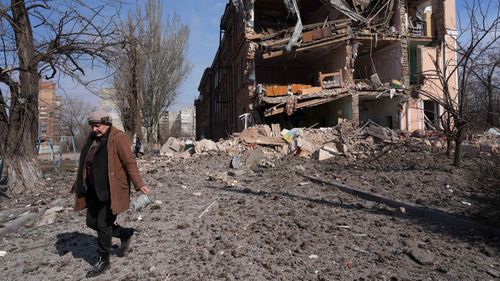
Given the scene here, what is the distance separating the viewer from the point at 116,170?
12.1 ft

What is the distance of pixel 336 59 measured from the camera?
831 inches

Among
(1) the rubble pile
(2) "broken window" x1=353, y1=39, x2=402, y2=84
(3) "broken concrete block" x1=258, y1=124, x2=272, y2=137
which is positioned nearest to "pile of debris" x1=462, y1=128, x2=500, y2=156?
(1) the rubble pile

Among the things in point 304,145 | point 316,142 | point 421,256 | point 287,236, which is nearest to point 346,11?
point 316,142

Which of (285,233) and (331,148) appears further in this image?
(331,148)

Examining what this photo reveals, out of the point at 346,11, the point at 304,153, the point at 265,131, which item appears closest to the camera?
the point at 304,153

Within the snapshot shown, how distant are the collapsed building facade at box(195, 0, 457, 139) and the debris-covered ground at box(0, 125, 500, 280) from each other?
34.1 ft

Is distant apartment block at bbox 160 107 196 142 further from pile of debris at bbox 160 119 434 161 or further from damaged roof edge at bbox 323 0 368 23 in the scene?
pile of debris at bbox 160 119 434 161

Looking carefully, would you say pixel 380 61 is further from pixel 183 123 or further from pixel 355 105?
pixel 183 123

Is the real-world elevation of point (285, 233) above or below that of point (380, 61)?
below

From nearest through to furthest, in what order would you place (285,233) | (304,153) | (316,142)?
(285,233) → (304,153) → (316,142)

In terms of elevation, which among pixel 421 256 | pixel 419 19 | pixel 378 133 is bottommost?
pixel 421 256

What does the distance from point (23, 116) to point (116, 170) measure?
6.53 metres

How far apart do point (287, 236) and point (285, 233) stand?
0.46 ft

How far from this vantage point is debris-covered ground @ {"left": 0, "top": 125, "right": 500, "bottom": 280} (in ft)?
11.7
